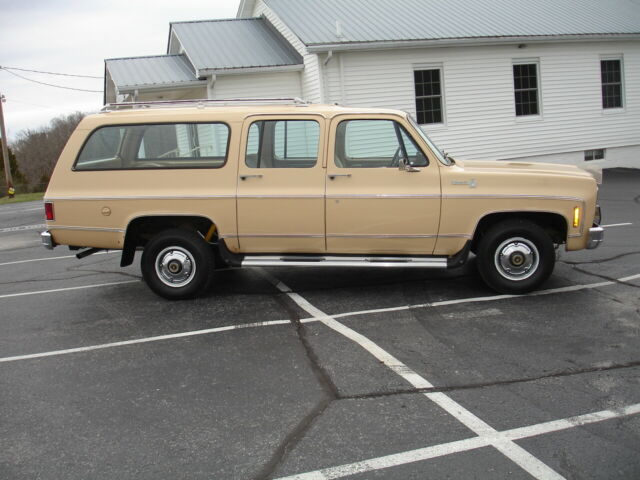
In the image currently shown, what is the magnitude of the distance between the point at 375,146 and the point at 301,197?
3.01ft

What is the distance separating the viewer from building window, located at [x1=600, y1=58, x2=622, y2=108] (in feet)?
64.6

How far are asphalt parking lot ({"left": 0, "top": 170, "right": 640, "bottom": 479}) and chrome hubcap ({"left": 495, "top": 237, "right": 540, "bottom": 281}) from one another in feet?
1.16

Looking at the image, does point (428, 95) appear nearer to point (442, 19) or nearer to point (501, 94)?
point (501, 94)

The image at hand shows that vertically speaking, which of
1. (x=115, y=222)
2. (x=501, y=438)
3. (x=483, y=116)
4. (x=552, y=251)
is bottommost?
(x=501, y=438)

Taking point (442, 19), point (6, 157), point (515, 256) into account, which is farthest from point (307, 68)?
point (6, 157)

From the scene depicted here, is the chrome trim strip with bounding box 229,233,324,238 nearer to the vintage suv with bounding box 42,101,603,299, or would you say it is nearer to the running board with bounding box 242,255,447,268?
the vintage suv with bounding box 42,101,603,299

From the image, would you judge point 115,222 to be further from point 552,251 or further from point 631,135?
point 631,135

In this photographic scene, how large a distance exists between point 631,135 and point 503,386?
1824cm

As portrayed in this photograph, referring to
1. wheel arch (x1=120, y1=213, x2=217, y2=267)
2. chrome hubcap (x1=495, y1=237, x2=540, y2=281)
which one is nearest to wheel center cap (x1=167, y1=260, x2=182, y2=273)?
wheel arch (x1=120, y1=213, x2=217, y2=267)

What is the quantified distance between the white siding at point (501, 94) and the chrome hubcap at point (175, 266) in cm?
1008

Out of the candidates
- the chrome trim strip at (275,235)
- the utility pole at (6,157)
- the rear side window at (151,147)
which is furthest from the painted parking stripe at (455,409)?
the utility pole at (6,157)

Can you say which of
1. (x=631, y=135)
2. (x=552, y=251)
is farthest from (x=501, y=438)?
(x=631, y=135)

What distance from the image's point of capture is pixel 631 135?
20094 mm

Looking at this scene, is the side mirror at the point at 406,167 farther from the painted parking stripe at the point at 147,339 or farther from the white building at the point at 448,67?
the white building at the point at 448,67
